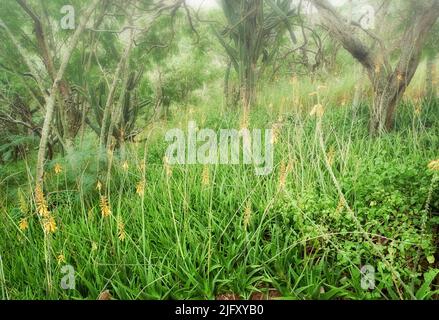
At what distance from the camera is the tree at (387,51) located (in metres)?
2.09

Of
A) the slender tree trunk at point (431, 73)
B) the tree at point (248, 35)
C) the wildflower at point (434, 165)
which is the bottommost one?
the wildflower at point (434, 165)

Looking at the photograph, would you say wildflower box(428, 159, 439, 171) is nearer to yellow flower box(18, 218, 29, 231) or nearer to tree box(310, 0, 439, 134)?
tree box(310, 0, 439, 134)

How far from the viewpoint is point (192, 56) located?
7.75 feet

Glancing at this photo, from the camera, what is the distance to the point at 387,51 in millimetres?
2215

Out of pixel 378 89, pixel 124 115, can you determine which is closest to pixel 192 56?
pixel 124 115

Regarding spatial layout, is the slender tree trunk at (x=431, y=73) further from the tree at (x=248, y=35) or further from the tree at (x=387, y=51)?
the tree at (x=248, y=35)

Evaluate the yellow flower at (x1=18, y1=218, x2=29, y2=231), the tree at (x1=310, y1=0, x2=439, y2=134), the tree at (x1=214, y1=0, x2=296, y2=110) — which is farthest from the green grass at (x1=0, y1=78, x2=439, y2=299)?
the tree at (x1=214, y1=0, x2=296, y2=110)

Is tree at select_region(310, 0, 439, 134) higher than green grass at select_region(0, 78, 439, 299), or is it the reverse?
tree at select_region(310, 0, 439, 134)

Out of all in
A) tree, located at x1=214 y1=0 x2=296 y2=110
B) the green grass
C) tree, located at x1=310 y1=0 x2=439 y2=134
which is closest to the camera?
the green grass

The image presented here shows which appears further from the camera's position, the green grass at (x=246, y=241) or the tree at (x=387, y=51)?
the tree at (x=387, y=51)

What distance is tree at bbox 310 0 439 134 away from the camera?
2.09m

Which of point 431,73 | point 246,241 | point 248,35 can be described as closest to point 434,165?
point 246,241

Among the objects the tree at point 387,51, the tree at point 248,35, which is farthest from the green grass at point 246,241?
the tree at point 248,35

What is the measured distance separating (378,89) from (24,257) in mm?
2115
